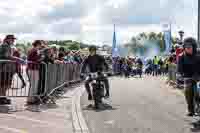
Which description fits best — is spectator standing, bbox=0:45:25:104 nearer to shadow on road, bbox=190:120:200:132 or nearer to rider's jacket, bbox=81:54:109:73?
rider's jacket, bbox=81:54:109:73

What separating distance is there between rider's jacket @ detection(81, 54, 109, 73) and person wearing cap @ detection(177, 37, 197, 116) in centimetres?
407

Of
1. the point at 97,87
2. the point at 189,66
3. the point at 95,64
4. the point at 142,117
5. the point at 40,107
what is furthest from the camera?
the point at 95,64

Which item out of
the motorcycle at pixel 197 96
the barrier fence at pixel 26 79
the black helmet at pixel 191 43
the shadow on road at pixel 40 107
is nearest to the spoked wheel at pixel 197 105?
the motorcycle at pixel 197 96

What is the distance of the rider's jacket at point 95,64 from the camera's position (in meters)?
14.7

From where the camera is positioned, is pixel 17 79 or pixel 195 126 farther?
pixel 17 79

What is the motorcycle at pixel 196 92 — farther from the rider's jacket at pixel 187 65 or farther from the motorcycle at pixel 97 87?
the motorcycle at pixel 97 87

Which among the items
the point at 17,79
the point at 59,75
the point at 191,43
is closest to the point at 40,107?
the point at 17,79

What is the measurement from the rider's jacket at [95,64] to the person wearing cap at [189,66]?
13.4 feet

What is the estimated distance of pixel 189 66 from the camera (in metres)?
10.9

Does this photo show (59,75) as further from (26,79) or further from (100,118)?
(100,118)

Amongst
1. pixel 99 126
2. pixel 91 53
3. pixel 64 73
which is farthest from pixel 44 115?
pixel 64 73

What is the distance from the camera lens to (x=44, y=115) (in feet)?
40.3

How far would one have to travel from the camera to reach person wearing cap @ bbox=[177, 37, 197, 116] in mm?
10766

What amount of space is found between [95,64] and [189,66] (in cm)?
430
